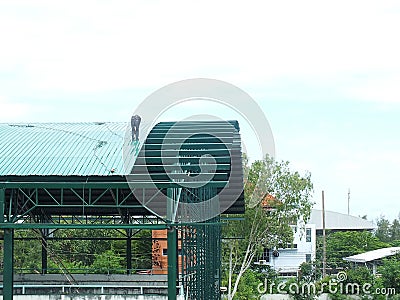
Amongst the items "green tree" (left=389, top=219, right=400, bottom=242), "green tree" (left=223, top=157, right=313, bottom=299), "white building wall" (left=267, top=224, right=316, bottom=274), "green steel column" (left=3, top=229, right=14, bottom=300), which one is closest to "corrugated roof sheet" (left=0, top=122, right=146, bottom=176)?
"green steel column" (left=3, top=229, right=14, bottom=300)

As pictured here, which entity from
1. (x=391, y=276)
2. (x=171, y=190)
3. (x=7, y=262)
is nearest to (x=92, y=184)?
(x=171, y=190)

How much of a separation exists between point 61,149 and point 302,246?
32.9 m

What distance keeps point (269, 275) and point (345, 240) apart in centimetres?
940

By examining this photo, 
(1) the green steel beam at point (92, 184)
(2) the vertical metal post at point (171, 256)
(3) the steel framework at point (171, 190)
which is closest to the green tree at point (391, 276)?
(3) the steel framework at point (171, 190)

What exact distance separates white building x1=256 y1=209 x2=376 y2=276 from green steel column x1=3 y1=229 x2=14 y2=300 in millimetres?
23202

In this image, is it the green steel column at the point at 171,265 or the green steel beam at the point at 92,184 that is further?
the green steel beam at the point at 92,184

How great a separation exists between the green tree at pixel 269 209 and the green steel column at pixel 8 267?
20.2 meters

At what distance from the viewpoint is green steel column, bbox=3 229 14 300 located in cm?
1451

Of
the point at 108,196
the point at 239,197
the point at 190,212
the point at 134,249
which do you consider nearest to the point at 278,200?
the point at 134,249

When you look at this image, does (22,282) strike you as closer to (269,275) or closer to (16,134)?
(16,134)

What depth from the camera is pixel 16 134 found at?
18359mm

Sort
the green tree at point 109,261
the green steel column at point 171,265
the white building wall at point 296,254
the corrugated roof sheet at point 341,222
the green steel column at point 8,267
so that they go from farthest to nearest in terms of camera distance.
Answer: the corrugated roof sheet at point 341,222 → the white building wall at point 296,254 → the green tree at point 109,261 → the green steel column at point 8,267 → the green steel column at point 171,265

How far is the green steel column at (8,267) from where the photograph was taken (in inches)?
571

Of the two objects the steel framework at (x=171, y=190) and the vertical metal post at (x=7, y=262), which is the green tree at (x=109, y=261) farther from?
the vertical metal post at (x=7, y=262)
